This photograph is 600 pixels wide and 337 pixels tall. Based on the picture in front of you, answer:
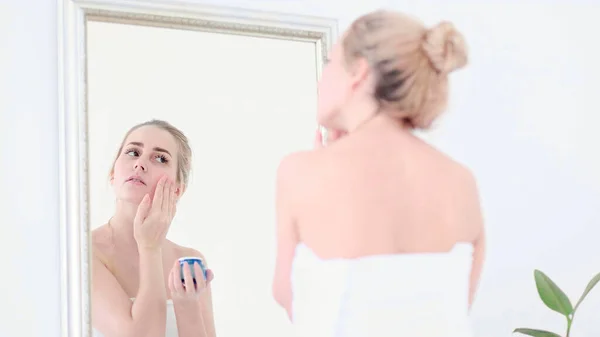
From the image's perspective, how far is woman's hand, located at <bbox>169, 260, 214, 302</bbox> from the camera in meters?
1.79

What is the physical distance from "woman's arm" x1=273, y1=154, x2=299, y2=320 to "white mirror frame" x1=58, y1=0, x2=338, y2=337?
0.61 m

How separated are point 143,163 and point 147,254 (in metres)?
0.22

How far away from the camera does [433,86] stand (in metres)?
1.31

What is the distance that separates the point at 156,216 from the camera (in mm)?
1827

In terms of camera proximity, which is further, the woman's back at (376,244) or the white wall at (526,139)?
the white wall at (526,139)

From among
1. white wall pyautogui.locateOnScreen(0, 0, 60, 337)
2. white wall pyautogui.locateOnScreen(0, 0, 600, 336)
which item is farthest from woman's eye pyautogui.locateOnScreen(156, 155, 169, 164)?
white wall pyautogui.locateOnScreen(0, 0, 600, 336)

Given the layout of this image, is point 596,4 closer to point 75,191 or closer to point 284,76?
point 284,76

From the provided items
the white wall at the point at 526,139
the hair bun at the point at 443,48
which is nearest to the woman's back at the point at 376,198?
the hair bun at the point at 443,48

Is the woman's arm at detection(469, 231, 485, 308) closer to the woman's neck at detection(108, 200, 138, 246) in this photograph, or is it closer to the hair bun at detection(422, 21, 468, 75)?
the hair bun at detection(422, 21, 468, 75)

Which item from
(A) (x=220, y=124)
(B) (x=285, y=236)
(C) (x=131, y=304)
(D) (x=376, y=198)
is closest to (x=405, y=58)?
(D) (x=376, y=198)

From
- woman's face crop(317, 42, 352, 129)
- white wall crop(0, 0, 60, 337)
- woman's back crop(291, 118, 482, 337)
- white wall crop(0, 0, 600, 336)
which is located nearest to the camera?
woman's back crop(291, 118, 482, 337)

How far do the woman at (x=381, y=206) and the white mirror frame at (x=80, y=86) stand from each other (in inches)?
24.4

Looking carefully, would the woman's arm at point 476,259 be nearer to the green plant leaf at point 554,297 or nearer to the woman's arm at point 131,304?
the green plant leaf at point 554,297

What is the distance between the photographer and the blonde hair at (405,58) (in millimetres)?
1278
